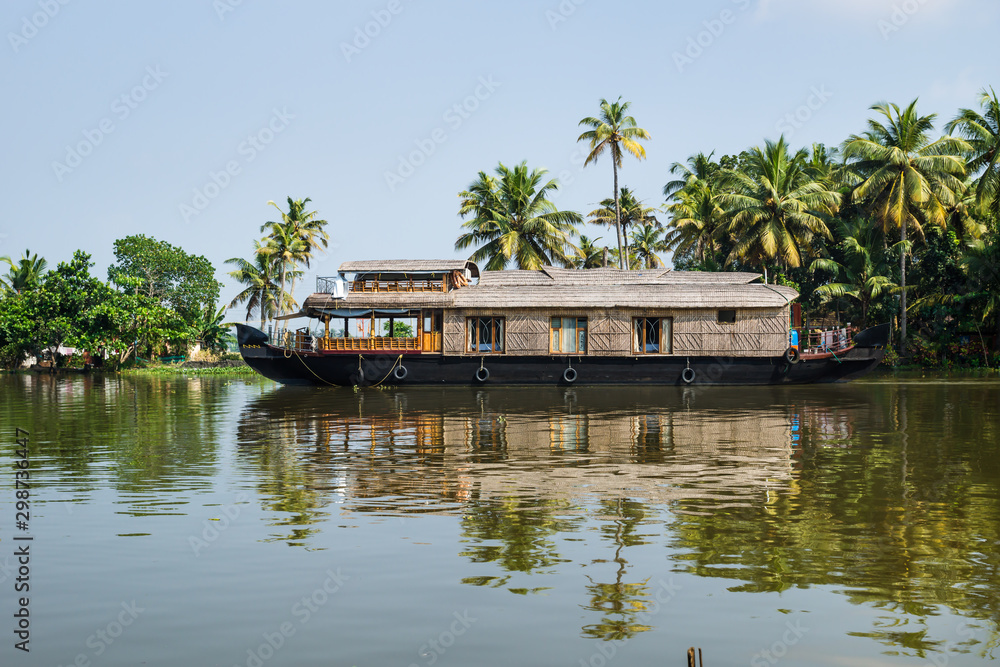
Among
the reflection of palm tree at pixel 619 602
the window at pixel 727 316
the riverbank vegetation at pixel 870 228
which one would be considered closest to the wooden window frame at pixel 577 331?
the window at pixel 727 316

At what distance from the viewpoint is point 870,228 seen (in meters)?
38.0

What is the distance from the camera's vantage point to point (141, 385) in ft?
102

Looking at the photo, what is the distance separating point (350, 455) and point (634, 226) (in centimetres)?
3941

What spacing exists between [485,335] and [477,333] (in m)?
0.29

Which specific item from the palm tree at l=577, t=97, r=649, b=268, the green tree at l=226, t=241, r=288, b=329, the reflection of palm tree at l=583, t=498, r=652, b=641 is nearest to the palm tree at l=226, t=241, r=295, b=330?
the green tree at l=226, t=241, r=288, b=329

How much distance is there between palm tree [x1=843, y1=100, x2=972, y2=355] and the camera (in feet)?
115

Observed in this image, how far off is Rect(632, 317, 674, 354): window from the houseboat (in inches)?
1.3

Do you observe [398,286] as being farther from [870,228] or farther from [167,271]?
[167,271]

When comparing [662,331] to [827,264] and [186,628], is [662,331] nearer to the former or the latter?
[827,264]

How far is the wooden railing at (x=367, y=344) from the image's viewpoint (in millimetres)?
27250

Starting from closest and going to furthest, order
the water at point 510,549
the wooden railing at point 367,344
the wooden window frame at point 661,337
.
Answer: the water at point 510,549 < the wooden window frame at point 661,337 < the wooden railing at point 367,344

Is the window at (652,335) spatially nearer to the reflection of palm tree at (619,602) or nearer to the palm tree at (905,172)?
the palm tree at (905,172)

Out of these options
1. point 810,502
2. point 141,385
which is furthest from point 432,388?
point 810,502

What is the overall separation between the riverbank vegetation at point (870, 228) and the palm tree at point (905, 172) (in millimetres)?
53
